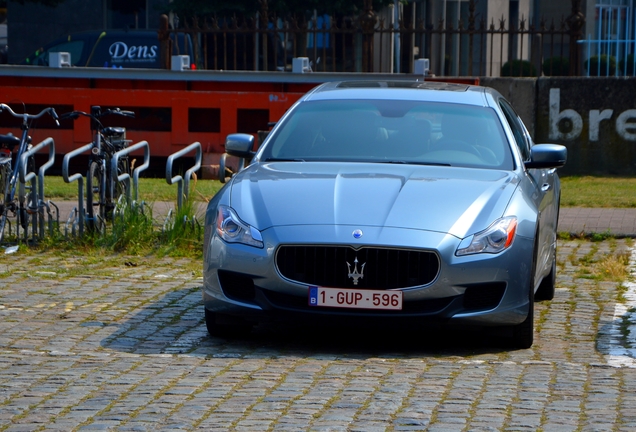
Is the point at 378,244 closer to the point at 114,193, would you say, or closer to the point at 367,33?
the point at 114,193

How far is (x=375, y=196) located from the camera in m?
6.41

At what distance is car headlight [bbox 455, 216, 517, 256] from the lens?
20.0ft

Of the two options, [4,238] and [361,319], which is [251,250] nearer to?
[361,319]

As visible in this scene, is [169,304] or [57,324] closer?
[57,324]

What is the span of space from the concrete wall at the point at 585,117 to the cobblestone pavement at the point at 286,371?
8.02 m

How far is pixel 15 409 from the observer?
16.2ft

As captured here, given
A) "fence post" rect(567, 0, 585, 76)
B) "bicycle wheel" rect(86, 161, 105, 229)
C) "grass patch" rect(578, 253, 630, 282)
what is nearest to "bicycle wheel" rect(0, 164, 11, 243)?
"bicycle wheel" rect(86, 161, 105, 229)

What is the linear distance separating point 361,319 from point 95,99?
10450 mm

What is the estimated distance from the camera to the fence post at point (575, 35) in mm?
16500

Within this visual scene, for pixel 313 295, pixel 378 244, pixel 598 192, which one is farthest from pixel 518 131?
pixel 598 192

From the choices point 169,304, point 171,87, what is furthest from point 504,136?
point 171,87

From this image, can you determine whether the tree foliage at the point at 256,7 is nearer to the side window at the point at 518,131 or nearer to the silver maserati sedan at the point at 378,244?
the side window at the point at 518,131

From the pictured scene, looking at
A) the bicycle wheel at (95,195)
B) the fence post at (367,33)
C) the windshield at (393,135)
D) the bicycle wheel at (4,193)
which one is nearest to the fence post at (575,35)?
the fence post at (367,33)

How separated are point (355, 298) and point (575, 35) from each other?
37.5ft
